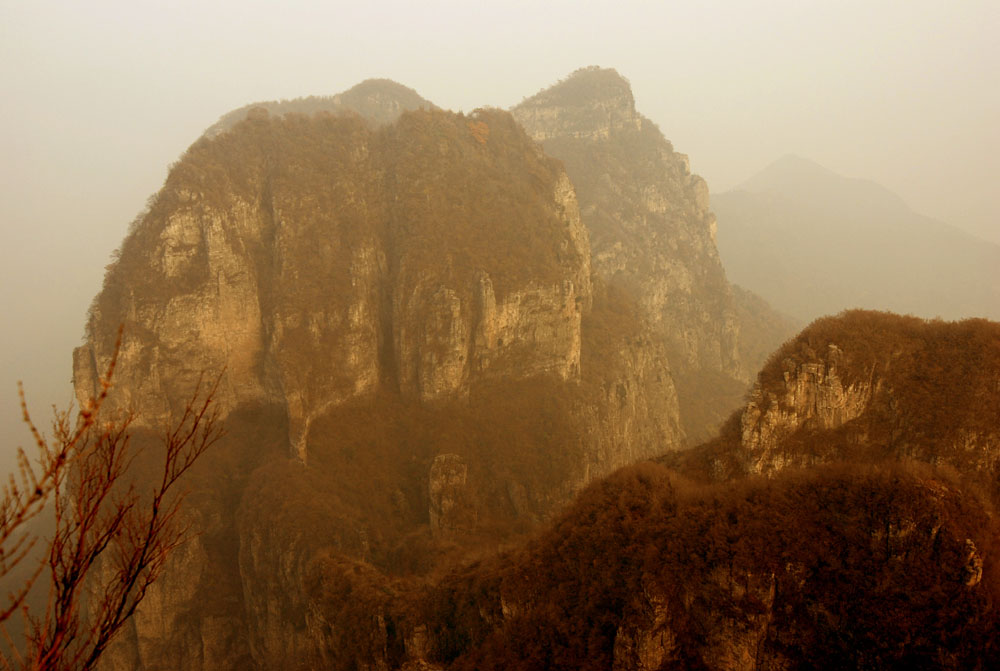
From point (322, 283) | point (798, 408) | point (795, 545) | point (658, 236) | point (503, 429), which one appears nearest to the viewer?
point (795, 545)

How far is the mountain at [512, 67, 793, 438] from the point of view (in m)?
66.5

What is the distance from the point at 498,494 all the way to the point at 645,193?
5198cm

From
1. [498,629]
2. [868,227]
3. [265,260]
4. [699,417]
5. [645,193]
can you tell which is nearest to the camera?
[498,629]

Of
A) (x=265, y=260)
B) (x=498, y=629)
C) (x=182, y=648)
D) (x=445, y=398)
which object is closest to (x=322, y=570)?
(x=498, y=629)

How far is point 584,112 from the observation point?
80.5m

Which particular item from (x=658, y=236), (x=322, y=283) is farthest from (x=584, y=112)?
(x=322, y=283)

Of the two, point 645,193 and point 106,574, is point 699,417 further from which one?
point 106,574

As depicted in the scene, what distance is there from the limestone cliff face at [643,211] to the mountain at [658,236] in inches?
5.8

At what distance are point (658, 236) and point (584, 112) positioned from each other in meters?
23.6

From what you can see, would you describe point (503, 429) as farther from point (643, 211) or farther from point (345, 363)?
point (643, 211)

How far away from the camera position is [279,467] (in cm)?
3512

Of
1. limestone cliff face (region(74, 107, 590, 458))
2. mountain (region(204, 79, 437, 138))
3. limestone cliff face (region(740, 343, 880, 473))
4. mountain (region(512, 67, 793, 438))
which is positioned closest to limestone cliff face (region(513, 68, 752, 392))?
mountain (region(512, 67, 793, 438))

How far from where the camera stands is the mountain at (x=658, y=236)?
66500 millimetres

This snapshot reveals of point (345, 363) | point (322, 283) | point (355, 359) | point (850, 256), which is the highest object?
point (322, 283)
